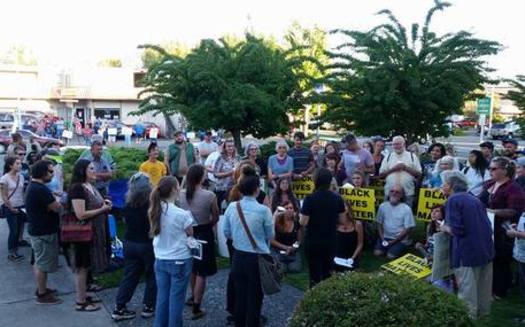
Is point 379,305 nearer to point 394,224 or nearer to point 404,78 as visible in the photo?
point 394,224

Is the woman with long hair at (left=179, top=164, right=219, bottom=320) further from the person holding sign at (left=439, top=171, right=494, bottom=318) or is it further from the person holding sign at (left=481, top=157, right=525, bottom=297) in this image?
the person holding sign at (left=481, top=157, right=525, bottom=297)

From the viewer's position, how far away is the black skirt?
18.7 ft

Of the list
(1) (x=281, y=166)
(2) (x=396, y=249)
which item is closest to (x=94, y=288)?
(1) (x=281, y=166)

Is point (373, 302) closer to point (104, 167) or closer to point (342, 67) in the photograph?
point (104, 167)

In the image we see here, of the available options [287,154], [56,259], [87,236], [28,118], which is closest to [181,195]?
[87,236]

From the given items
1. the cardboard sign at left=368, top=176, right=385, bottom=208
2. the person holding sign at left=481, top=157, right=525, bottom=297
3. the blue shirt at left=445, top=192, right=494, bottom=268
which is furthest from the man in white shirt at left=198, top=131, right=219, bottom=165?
the blue shirt at left=445, top=192, right=494, bottom=268

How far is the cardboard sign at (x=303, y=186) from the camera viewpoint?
9.03 meters

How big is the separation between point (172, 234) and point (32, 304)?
9.10 feet

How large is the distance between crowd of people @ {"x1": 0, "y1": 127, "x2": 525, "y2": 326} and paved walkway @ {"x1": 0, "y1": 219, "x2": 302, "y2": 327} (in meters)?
0.15

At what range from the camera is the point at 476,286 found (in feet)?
17.4

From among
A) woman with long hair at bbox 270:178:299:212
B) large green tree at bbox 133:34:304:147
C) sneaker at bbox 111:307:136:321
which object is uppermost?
large green tree at bbox 133:34:304:147

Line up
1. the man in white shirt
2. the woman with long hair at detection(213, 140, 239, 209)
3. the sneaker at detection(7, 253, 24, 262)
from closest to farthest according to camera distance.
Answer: the sneaker at detection(7, 253, 24, 262), the woman with long hair at detection(213, 140, 239, 209), the man in white shirt

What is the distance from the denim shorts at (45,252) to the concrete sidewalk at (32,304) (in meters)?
0.53

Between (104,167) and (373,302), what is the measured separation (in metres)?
6.58
